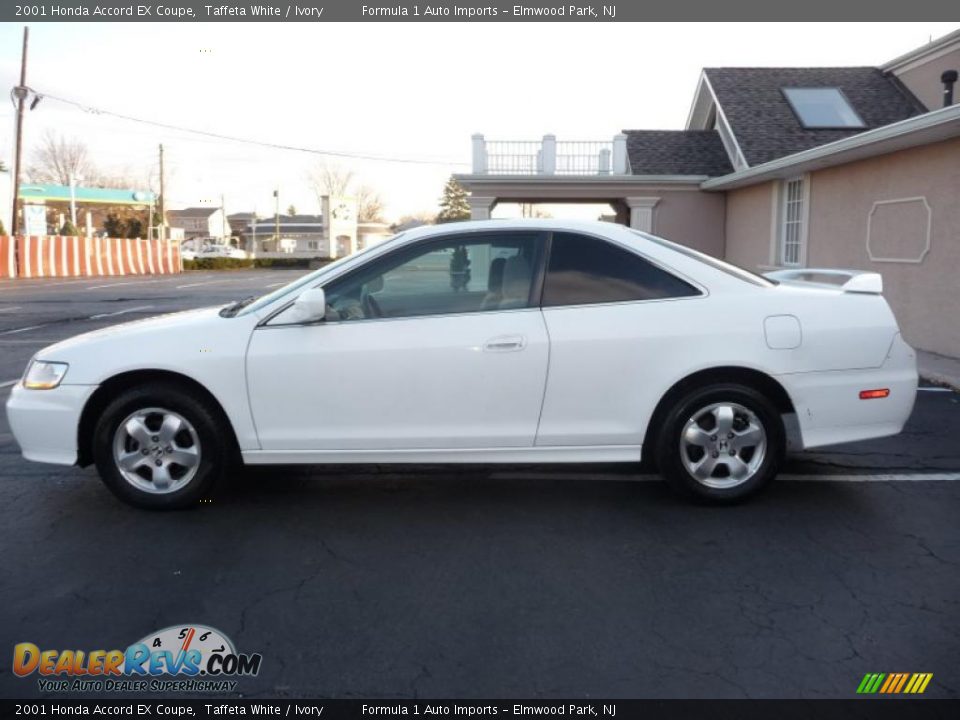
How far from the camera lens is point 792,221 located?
1519 centimetres

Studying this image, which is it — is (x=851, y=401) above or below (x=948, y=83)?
below

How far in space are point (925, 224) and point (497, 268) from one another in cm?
809

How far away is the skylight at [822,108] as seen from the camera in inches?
710

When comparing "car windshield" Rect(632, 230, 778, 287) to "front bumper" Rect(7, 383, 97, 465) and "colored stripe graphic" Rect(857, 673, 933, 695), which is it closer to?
"colored stripe graphic" Rect(857, 673, 933, 695)

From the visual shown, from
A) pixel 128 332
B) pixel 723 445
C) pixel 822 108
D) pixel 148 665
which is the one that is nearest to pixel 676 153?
pixel 822 108

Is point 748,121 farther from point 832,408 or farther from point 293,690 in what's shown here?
point 293,690

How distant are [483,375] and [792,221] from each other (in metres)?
12.4

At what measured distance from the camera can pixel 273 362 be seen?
4.48 m

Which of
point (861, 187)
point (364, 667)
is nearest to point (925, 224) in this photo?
point (861, 187)

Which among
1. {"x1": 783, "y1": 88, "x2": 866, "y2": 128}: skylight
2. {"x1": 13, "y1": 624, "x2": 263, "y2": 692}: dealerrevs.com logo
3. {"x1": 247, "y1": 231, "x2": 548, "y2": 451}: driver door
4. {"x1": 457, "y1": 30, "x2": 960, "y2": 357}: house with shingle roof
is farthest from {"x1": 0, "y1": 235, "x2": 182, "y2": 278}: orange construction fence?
{"x1": 13, "y1": 624, "x2": 263, "y2": 692}: dealerrevs.com logo

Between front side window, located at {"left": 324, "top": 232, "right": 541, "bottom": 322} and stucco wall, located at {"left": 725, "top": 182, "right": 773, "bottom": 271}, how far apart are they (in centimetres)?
1176

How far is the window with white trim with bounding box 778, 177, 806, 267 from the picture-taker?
14.6 meters

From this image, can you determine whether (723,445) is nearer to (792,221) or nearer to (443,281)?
(443,281)

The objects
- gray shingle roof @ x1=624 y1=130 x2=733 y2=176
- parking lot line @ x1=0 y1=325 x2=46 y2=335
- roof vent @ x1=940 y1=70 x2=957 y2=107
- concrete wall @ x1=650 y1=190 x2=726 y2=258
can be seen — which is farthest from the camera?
gray shingle roof @ x1=624 y1=130 x2=733 y2=176
